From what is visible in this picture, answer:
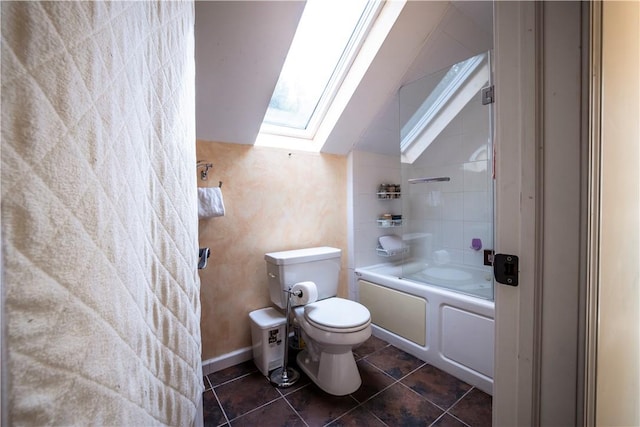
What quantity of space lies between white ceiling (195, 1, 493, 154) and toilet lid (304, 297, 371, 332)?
1.23m

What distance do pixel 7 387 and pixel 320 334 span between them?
4.57 ft

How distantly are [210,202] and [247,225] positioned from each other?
354 millimetres

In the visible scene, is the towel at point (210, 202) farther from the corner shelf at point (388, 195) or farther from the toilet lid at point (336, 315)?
the corner shelf at point (388, 195)

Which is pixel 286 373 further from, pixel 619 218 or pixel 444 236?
pixel 619 218

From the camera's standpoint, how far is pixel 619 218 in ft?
2.10

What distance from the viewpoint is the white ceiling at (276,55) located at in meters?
1.22

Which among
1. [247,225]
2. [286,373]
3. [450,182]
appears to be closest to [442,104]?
[450,182]

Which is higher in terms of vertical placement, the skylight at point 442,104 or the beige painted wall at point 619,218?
the skylight at point 442,104

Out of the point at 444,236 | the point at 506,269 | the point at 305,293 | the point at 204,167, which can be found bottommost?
the point at 305,293

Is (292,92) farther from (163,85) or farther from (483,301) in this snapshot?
(483,301)

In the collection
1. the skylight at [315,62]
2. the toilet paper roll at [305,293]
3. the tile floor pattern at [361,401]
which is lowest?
the tile floor pattern at [361,401]

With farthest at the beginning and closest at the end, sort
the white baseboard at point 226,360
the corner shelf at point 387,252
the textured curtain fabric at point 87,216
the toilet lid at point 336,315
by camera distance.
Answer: the corner shelf at point 387,252 < the white baseboard at point 226,360 < the toilet lid at point 336,315 < the textured curtain fabric at point 87,216

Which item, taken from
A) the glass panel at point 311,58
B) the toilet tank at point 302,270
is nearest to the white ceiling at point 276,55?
the glass panel at point 311,58

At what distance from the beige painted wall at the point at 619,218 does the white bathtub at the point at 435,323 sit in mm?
749
